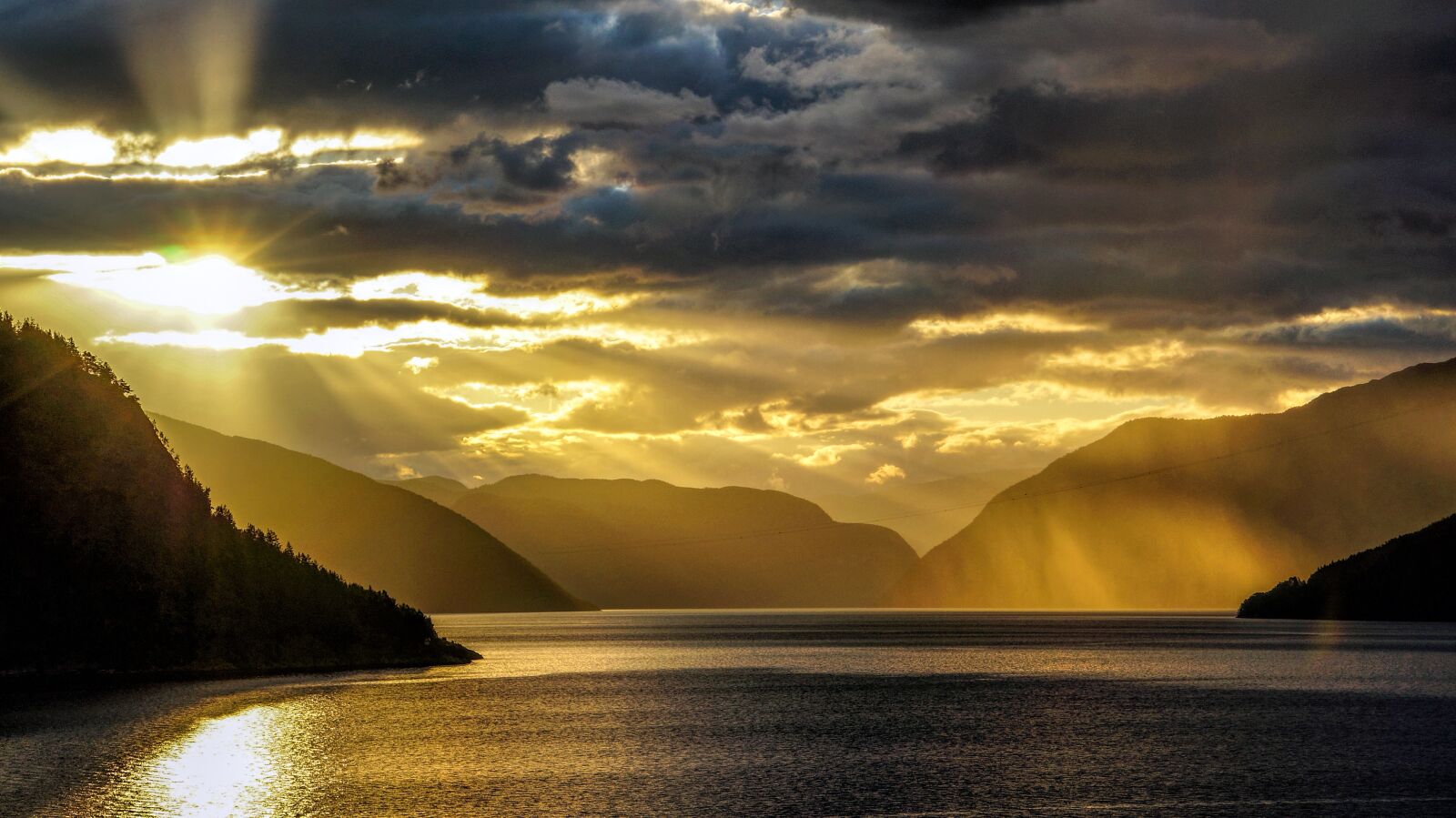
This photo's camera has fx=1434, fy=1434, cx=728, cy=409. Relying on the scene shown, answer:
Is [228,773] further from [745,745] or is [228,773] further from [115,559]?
[115,559]

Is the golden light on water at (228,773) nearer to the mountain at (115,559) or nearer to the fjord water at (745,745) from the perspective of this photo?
the fjord water at (745,745)

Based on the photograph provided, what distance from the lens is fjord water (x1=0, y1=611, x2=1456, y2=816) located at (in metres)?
42.6

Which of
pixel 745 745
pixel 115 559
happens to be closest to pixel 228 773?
pixel 745 745

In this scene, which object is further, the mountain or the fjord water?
the mountain

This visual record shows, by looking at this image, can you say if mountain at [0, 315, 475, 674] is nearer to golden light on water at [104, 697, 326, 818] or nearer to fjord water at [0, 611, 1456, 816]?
fjord water at [0, 611, 1456, 816]

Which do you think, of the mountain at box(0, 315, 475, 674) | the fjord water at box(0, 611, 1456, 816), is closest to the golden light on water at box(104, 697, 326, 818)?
the fjord water at box(0, 611, 1456, 816)

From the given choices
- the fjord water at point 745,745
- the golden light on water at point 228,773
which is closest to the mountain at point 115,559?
the fjord water at point 745,745

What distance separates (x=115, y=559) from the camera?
11019 cm

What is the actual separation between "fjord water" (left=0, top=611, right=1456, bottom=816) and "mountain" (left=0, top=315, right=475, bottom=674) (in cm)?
1255

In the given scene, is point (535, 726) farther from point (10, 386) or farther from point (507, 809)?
point (10, 386)

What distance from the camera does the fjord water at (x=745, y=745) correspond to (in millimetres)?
42594

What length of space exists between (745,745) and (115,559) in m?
70.3

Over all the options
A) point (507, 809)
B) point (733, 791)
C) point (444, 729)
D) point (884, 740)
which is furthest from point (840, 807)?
point (444, 729)

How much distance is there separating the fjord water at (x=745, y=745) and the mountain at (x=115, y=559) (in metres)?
12.6
